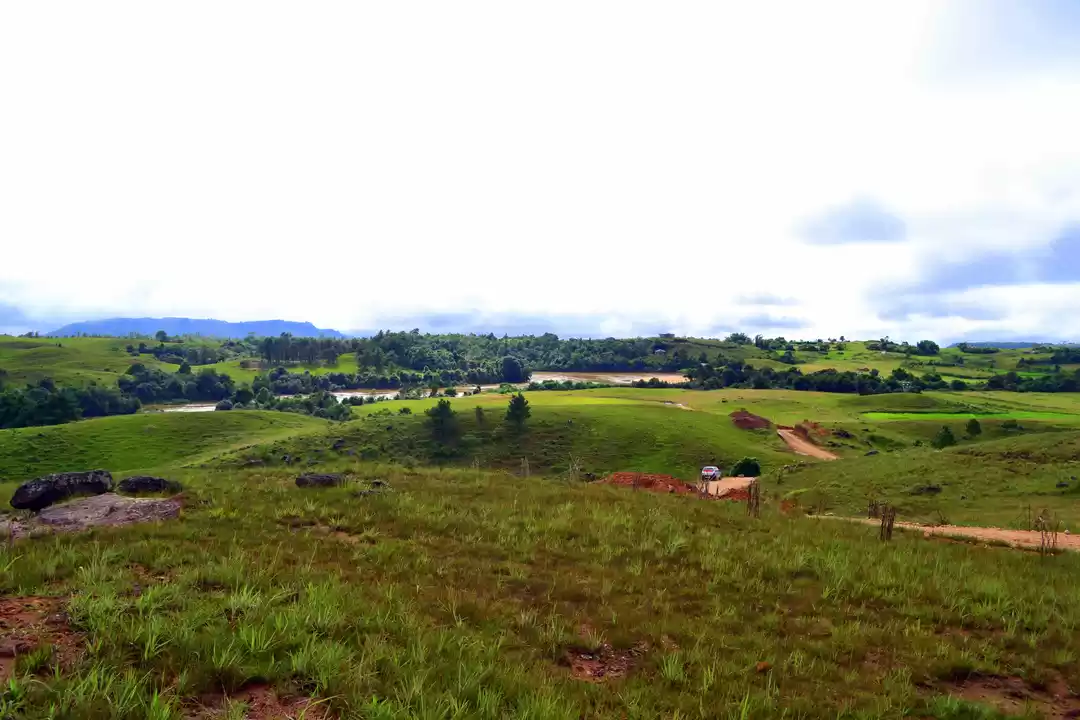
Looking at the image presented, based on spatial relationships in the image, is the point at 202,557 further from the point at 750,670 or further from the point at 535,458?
the point at 535,458

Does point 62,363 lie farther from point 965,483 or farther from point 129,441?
point 965,483

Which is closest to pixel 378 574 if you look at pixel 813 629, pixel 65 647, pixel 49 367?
pixel 65 647

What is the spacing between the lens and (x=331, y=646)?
6688mm

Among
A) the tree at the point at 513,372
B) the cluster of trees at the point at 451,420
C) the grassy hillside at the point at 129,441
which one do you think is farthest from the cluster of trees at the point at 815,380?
the grassy hillside at the point at 129,441

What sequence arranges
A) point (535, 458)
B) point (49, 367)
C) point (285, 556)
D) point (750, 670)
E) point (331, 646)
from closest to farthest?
point (331, 646), point (750, 670), point (285, 556), point (535, 458), point (49, 367)

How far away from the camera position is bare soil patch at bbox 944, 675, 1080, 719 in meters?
7.45

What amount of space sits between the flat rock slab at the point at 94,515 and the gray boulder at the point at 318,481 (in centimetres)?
487

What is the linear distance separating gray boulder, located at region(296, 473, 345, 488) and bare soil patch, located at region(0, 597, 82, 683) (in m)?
12.3

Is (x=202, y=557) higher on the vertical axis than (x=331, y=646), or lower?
lower

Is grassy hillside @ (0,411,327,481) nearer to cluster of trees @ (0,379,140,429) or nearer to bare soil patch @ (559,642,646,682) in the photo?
cluster of trees @ (0,379,140,429)

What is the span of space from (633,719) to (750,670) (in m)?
2.49

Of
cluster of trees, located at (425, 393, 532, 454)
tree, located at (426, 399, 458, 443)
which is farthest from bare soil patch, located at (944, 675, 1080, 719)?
tree, located at (426, 399, 458, 443)

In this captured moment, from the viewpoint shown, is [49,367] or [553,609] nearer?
[553,609]

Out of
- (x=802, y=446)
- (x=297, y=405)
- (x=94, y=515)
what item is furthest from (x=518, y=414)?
(x=94, y=515)
